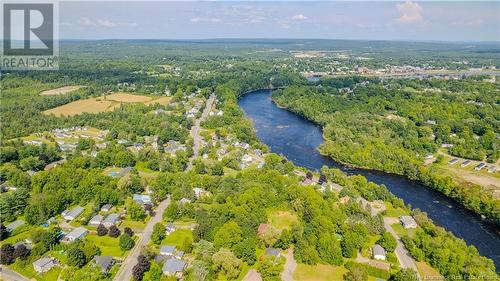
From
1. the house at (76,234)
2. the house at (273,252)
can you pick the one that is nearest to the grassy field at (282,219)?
the house at (273,252)

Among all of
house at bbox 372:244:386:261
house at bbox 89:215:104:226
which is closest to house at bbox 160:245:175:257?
house at bbox 89:215:104:226

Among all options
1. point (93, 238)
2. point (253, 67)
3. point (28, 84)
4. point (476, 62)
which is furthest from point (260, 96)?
point (476, 62)

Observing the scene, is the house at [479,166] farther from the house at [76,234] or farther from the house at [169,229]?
the house at [76,234]

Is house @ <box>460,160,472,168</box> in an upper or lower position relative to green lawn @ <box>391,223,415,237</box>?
upper

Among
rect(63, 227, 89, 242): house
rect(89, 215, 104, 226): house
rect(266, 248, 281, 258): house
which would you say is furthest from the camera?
rect(89, 215, 104, 226): house

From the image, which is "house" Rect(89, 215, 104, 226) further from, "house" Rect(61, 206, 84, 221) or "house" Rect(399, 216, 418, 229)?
"house" Rect(399, 216, 418, 229)

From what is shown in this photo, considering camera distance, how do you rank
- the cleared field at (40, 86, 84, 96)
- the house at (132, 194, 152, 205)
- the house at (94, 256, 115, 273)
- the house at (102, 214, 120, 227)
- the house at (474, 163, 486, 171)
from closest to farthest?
1. the house at (94, 256, 115, 273)
2. the house at (102, 214, 120, 227)
3. the house at (132, 194, 152, 205)
4. the house at (474, 163, 486, 171)
5. the cleared field at (40, 86, 84, 96)

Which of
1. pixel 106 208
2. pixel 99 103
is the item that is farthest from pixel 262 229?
pixel 99 103

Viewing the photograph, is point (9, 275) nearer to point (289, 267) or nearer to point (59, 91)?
point (289, 267)
